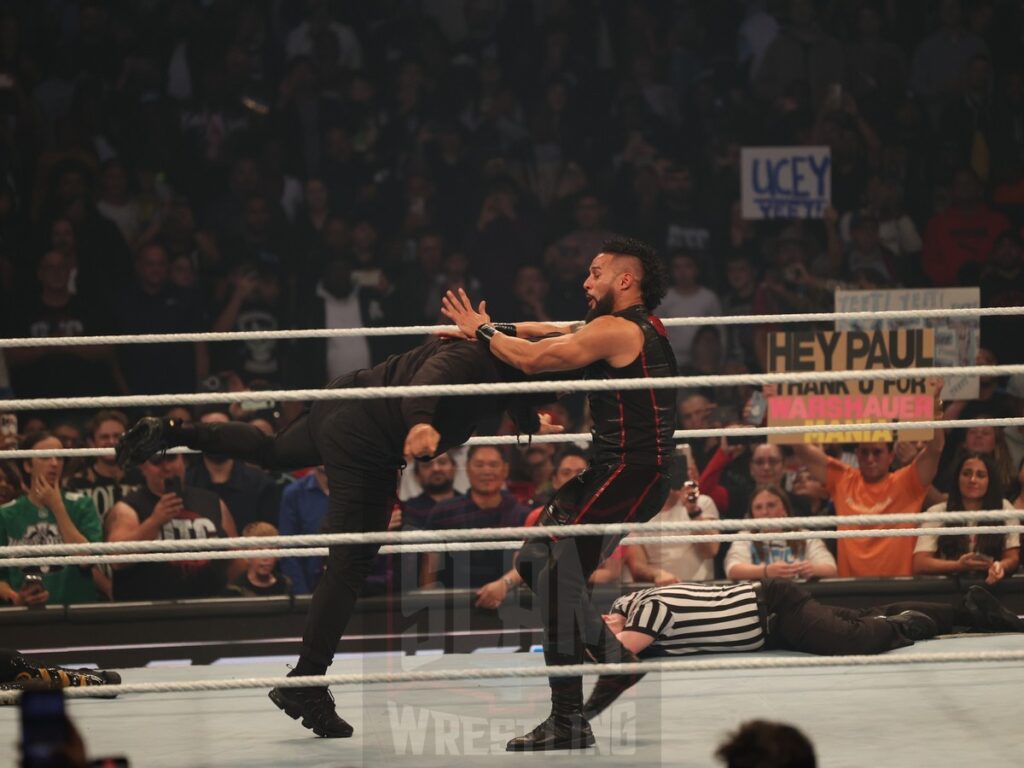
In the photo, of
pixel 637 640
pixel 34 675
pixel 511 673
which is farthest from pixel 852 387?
pixel 34 675

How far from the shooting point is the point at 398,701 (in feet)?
11.1

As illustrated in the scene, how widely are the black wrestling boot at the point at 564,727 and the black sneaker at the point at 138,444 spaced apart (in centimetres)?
102

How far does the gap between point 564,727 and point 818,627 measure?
3.91ft

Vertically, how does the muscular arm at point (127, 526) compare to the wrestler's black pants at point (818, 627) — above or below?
above

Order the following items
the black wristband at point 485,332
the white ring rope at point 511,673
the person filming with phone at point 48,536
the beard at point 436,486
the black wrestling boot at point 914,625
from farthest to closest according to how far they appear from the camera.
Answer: the beard at point 436,486 → the person filming with phone at point 48,536 → the black wrestling boot at point 914,625 → the black wristband at point 485,332 → the white ring rope at point 511,673

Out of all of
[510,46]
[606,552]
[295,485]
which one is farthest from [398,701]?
[510,46]

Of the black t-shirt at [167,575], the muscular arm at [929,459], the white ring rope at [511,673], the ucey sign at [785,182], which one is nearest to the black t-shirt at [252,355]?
the black t-shirt at [167,575]

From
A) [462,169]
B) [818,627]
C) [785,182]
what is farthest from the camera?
[462,169]

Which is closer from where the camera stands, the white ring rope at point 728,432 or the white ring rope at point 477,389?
the white ring rope at point 477,389

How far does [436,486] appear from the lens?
5105mm

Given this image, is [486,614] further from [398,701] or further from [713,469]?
[713,469]

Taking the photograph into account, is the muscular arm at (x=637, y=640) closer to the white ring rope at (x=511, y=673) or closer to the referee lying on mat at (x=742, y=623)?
the referee lying on mat at (x=742, y=623)

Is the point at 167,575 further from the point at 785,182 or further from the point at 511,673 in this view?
the point at 785,182

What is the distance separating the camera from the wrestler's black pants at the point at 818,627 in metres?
3.81
